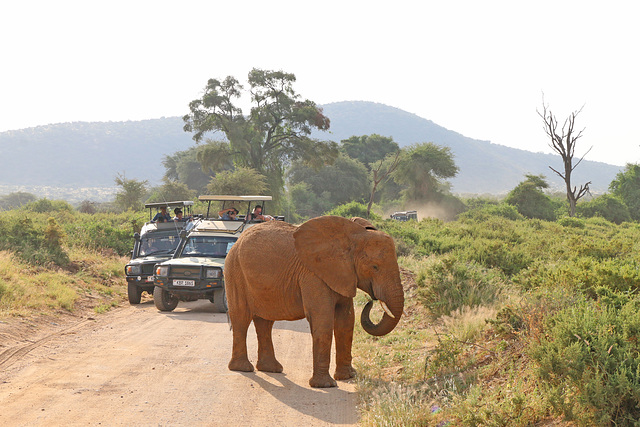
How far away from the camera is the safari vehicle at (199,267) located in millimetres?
14906

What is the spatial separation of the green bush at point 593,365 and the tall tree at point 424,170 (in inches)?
2380

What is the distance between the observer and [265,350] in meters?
9.02

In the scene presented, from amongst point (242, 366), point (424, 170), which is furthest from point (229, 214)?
point (424, 170)

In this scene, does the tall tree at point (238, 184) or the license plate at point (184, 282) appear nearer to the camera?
the license plate at point (184, 282)

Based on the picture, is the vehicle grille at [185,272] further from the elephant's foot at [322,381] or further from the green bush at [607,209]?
the green bush at [607,209]

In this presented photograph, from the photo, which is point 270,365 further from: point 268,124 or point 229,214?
point 268,124

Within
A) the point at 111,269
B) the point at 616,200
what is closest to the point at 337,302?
the point at 111,269

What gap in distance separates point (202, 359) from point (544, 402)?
553 centimetres

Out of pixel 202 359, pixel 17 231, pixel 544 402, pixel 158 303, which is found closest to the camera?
pixel 544 402

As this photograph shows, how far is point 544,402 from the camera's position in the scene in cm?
584

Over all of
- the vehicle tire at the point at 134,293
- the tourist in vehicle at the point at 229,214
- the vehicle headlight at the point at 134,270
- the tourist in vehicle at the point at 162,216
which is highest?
the tourist in vehicle at the point at 229,214

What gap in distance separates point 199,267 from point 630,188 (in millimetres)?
49839

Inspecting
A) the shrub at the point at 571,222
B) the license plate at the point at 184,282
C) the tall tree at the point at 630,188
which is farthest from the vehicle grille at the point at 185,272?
the tall tree at the point at 630,188

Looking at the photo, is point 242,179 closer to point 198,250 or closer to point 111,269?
point 111,269
